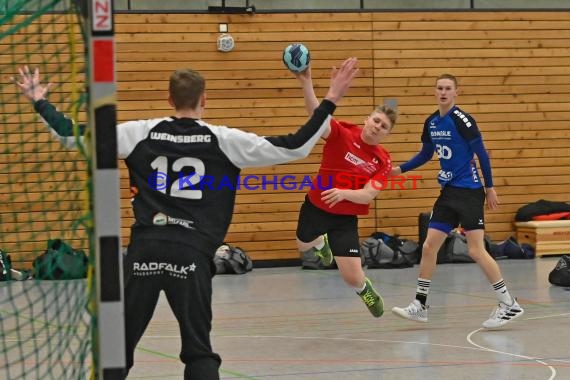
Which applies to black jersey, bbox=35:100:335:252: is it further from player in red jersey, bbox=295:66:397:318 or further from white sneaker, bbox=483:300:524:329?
white sneaker, bbox=483:300:524:329

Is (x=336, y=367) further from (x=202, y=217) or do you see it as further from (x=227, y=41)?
(x=227, y=41)

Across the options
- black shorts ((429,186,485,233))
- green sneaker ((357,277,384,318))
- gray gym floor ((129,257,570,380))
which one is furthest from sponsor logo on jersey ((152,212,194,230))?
black shorts ((429,186,485,233))

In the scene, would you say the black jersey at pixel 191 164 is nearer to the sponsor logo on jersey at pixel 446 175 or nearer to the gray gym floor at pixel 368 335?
the gray gym floor at pixel 368 335

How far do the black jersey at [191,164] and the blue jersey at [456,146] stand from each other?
16.0 ft

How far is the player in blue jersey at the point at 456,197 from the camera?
9.22 metres

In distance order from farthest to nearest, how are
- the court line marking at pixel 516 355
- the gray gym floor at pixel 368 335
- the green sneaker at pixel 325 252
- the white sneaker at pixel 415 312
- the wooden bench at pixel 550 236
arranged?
the wooden bench at pixel 550 236
the green sneaker at pixel 325 252
the white sneaker at pixel 415 312
the gray gym floor at pixel 368 335
the court line marking at pixel 516 355

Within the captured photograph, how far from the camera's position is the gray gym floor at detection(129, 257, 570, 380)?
7117 mm

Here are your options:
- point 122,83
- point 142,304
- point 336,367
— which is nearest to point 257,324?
point 336,367

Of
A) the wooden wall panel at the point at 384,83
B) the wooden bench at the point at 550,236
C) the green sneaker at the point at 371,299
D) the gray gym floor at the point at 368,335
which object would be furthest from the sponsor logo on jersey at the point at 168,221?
the wooden bench at the point at 550,236

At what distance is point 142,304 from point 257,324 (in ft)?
16.1

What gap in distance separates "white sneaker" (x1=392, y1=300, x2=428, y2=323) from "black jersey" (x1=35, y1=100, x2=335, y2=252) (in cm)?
455

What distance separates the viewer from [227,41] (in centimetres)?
1551

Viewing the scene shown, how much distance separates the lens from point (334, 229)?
8.89 metres
